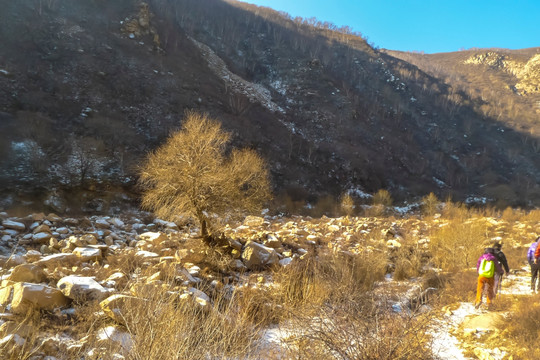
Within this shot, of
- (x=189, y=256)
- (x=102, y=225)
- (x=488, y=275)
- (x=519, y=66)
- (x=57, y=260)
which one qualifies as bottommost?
(x=102, y=225)

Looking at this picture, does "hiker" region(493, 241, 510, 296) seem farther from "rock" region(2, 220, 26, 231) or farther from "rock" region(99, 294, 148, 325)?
"rock" region(2, 220, 26, 231)

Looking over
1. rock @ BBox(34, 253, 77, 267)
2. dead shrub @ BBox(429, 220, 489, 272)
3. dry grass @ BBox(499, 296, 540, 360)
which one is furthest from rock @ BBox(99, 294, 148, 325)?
dead shrub @ BBox(429, 220, 489, 272)

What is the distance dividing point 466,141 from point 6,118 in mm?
56619

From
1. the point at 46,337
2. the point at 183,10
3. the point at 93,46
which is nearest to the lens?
the point at 46,337

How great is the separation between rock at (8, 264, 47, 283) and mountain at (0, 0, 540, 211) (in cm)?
1085

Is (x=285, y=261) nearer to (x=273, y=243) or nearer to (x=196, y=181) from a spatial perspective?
(x=273, y=243)

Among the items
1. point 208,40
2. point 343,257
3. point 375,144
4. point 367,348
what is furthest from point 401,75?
point 367,348

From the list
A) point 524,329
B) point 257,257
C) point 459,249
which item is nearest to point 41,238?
point 257,257

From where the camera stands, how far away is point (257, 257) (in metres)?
7.27

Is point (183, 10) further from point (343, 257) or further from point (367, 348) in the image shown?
point (367, 348)

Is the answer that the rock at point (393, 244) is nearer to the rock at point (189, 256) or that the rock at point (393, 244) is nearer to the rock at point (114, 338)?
the rock at point (189, 256)

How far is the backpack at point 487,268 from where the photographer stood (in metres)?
5.25

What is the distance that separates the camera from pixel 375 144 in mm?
37688

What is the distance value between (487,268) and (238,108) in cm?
2931
